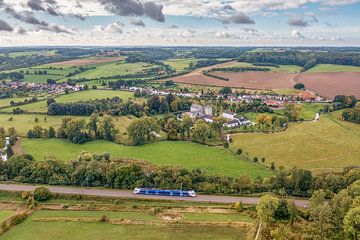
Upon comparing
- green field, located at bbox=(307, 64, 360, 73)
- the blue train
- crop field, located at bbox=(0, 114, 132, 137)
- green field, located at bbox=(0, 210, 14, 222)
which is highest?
green field, located at bbox=(307, 64, 360, 73)

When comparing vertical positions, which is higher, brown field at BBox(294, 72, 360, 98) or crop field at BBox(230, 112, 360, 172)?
brown field at BBox(294, 72, 360, 98)

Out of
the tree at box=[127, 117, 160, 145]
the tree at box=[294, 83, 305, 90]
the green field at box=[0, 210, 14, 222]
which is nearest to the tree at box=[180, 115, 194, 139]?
the tree at box=[127, 117, 160, 145]

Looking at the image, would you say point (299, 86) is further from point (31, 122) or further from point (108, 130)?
point (31, 122)

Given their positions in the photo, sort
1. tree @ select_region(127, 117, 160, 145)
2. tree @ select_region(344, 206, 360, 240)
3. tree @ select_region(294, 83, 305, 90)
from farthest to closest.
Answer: tree @ select_region(294, 83, 305, 90)
tree @ select_region(127, 117, 160, 145)
tree @ select_region(344, 206, 360, 240)

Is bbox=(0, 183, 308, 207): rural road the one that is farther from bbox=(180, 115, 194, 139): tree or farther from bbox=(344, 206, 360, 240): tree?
bbox=(180, 115, 194, 139): tree

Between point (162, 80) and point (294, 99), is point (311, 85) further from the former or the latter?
point (162, 80)

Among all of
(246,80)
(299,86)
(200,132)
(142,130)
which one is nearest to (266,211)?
(200,132)

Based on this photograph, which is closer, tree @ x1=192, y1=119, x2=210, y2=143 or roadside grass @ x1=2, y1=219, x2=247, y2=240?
roadside grass @ x1=2, y1=219, x2=247, y2=240
